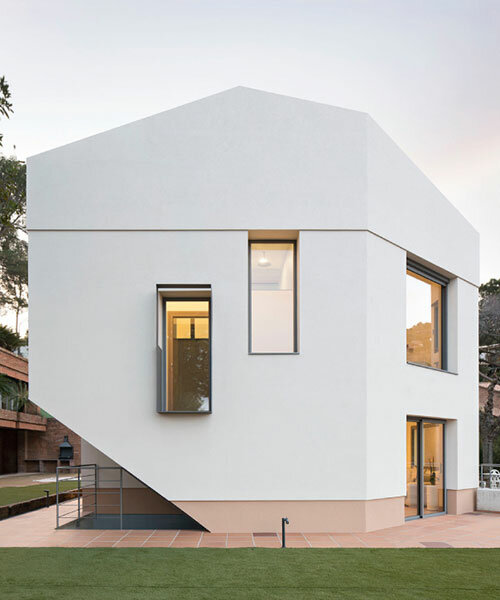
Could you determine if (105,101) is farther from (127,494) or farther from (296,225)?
(127,494)

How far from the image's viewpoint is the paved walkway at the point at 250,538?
8.84 metres

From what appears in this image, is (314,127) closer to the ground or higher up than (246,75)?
closer to the ground

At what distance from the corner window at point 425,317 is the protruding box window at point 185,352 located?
13.7ft

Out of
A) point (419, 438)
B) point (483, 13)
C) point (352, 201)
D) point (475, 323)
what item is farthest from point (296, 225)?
point (483, 13)

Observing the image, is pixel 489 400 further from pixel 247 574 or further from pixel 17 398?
pixel 17 398

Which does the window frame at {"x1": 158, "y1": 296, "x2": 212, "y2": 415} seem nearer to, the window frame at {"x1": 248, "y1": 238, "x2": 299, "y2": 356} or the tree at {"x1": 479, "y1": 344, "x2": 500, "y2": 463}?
the window frame at {"x1": 248, "y1": 238, "x2": 299, "y2": 356}

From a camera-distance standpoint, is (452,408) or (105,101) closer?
(452,408)

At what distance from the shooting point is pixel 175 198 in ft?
33.3

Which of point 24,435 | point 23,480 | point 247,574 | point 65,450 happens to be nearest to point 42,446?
point 24,435

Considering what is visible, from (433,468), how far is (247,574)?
22.3 feet

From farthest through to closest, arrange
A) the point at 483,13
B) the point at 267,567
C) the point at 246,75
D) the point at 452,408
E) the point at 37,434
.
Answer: the point at 37,434, the point at 246,75, the point at 483,13, the point at 452,408, the point at 267,567

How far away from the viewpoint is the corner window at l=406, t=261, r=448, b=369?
12031 millimetres

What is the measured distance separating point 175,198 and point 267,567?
6.03 m

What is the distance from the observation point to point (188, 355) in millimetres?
10133
